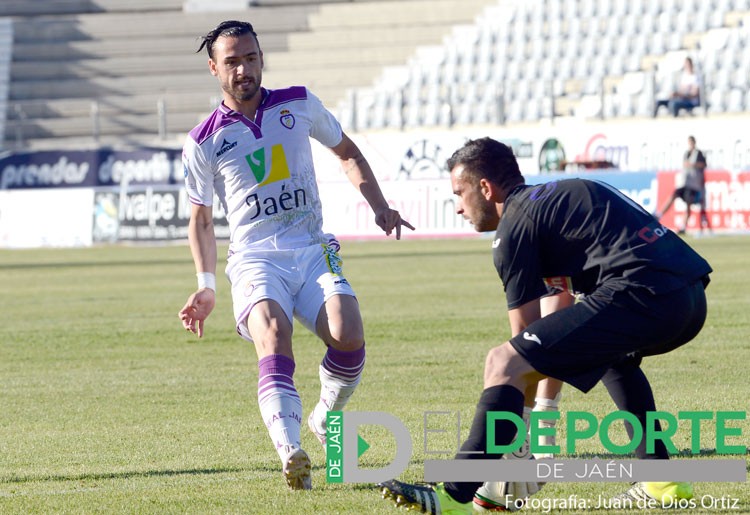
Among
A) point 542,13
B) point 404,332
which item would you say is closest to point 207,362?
point 404,332

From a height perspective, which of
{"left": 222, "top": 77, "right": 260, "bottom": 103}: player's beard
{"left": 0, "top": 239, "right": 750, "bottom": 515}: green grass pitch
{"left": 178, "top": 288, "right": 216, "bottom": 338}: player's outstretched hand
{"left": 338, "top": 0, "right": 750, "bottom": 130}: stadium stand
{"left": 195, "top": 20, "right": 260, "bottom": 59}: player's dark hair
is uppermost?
{"left": 338, "top": 0, "right": 750, "bottom": 130}: stadium stand

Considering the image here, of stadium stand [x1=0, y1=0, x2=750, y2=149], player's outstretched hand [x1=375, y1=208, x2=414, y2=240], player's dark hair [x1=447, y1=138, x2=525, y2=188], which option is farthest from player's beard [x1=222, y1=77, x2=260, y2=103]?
stadium stand [x1=0, y1=0, x2=750, y2=149]

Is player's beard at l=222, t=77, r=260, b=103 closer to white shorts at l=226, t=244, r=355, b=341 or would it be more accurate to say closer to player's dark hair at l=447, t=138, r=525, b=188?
white shorts at l=226, t=244, r=355, b=341

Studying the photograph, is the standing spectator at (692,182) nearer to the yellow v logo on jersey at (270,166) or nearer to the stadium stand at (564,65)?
the stadium stand at (564,65)

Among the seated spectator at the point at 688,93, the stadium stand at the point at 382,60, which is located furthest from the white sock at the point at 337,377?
the stadium stand at the point at 382,60

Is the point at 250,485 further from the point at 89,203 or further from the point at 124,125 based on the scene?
the point at 124,125

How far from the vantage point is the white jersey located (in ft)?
21.6

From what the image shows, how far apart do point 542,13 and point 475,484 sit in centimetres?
3198

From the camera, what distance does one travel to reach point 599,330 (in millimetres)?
5062

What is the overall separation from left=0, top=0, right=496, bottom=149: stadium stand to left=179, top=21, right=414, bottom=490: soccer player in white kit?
29.2 metres

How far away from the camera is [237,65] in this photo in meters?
6.50

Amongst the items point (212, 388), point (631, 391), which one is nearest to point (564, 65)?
point (212, 388)

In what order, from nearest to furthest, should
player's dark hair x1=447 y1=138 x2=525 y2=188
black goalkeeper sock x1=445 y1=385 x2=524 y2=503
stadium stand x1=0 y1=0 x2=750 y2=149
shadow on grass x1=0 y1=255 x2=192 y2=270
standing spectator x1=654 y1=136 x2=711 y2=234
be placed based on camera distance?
1. black goalkeeper sock x1=445 y1=385 x2=524 y2=503
2. player's dark hair x1=447 y1=138 x2=525 y2=188
3. shadow on grass x1=0 y1=255 x2=192 y2=270
4. standing spectator x1=654 y1=136 x2=711 y2=234
5. stadium stand x1=0 y1=0 x2=750 y2=149

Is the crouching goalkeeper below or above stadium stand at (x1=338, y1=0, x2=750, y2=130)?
below
